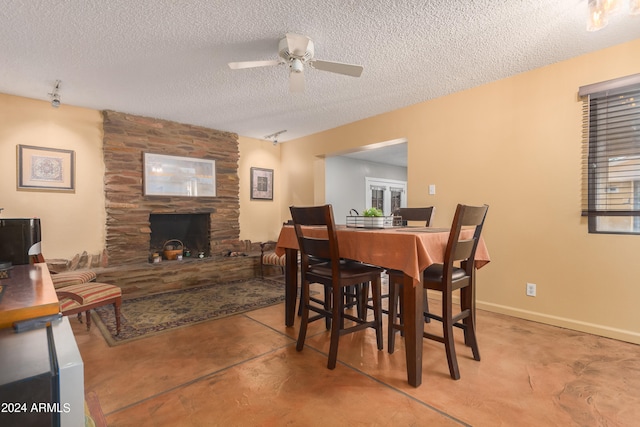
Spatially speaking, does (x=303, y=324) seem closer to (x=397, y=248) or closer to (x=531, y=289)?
(x=397, y=248)

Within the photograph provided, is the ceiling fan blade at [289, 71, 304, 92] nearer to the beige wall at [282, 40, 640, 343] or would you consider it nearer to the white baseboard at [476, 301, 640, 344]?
the beige wall at [282, 40, 640, 343]

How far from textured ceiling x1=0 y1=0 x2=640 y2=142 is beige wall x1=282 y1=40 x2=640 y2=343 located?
0.20 metres

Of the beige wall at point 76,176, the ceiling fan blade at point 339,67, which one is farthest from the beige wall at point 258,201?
the ceiling fan blade at point 339,67

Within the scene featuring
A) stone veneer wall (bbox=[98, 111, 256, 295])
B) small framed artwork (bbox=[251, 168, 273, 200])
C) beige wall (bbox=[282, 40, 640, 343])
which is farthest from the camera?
small framed artwork (bbox=[251, 168, 273, 200])

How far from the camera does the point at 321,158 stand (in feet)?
17.4

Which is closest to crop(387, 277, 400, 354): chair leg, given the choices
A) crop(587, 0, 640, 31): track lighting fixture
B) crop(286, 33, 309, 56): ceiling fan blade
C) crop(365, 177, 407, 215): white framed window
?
crop(286, 33, 309, 56): ceiling fan blade

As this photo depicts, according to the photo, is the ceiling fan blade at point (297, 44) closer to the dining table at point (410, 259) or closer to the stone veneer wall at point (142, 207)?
the dining table at point (410, 259)

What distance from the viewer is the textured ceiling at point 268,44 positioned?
2004 millimetres

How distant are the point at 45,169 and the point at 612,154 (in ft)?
18.6

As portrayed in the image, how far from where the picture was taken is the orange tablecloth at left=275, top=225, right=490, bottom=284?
66.4 inches

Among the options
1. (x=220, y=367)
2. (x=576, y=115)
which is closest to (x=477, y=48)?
(x=576, y=115)

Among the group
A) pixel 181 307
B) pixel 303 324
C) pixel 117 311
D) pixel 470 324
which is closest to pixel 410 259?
pixel 470 324

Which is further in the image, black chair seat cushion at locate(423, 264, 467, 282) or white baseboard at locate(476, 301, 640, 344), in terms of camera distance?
white baseboard at locate(476, 301, 640, 344)

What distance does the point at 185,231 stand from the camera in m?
4.93
